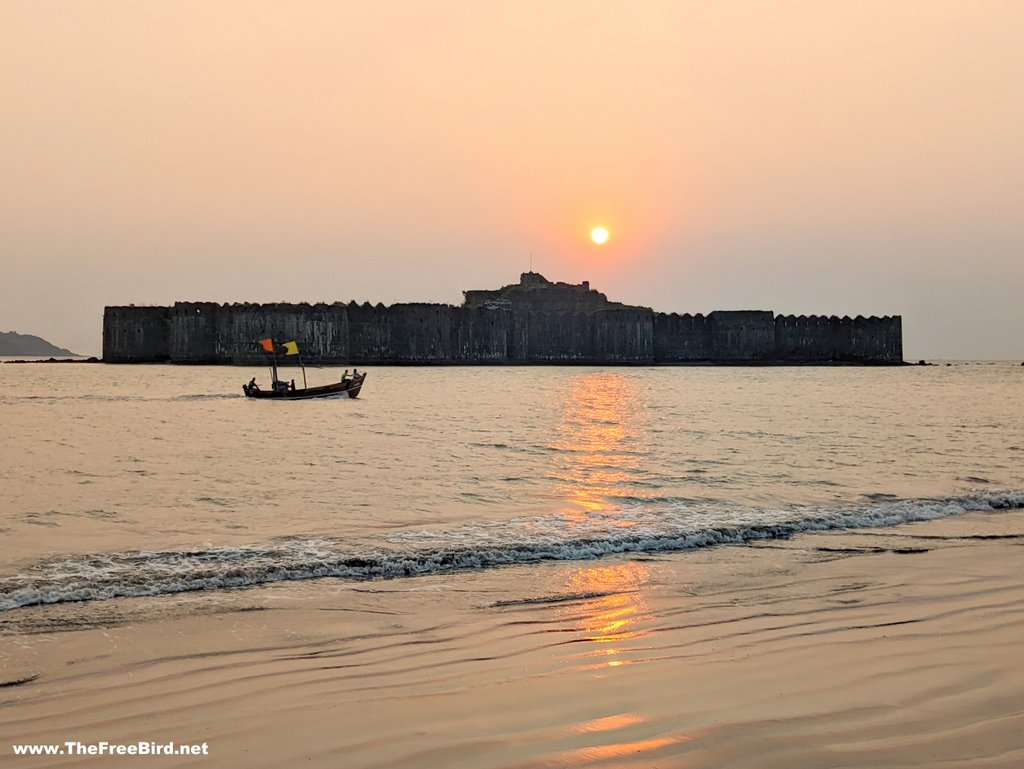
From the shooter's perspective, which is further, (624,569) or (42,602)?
(624,569)

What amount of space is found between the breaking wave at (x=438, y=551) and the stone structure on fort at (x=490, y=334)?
101 metres

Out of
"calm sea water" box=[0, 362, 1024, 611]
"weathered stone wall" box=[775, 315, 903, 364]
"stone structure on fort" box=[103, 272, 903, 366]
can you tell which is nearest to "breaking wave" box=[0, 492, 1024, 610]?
"calm sea water" box=[0, 362, 1024, 611]

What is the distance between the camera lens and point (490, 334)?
112312 millimetres

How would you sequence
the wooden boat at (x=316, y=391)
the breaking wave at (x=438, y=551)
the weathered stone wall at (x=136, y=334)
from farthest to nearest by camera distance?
the weathered stone wall at (x=136, y=334) < the wooden boat at (x=316, y=391) < the breaking wave at (x=438, y=551)

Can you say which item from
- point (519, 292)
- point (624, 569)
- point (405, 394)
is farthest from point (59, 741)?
point (519, 292)

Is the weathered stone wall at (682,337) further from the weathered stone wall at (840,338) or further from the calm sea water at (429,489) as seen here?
the calm sea water at (429,489)

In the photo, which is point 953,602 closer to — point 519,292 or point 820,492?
point 820,492

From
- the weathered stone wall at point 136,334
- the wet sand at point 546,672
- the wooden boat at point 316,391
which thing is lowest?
the wet sand at point 546,672

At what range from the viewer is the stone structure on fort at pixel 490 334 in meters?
110

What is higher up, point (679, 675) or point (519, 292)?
point (519, 292)

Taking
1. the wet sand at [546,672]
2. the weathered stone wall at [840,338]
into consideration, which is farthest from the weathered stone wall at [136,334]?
the wet sand at [546,672]

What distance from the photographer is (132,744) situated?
368 centimetres

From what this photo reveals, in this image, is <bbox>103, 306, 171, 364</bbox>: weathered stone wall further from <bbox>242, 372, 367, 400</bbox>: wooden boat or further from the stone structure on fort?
<bbox>242, 372, 367, 400</bbox>: wooden boat

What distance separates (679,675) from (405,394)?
45107 millimetres
